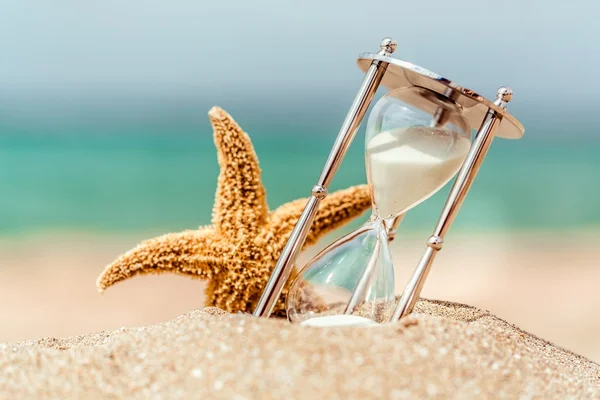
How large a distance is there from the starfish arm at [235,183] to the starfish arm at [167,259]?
8 cm

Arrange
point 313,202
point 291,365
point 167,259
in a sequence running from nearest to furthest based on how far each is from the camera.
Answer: point 291,365, point 313,202, point 167,259

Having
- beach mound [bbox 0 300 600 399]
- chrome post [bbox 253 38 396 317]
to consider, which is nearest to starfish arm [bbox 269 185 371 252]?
chrome post [bbox 253 38 396 317]

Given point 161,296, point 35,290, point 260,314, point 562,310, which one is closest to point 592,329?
point 562,310

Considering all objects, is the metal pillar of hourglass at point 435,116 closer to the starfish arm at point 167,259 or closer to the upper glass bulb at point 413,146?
→ the upper glass bulb at point 413,146

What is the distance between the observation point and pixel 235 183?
1959 mm

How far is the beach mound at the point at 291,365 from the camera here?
0.91 m

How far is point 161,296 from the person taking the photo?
3.21 m

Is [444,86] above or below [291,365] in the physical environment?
above

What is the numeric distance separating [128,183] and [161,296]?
1.02 metres

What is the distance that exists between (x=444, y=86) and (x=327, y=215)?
827 mm

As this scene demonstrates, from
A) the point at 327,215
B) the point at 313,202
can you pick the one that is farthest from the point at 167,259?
the point at 313,202

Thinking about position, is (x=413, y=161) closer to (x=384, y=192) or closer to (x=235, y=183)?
(x=384, y=192)

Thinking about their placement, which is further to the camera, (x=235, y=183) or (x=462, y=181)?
(x=235, y=183)

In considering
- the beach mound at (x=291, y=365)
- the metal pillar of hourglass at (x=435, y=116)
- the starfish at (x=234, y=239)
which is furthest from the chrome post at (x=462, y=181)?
the starfish at (x=234, y=239)
